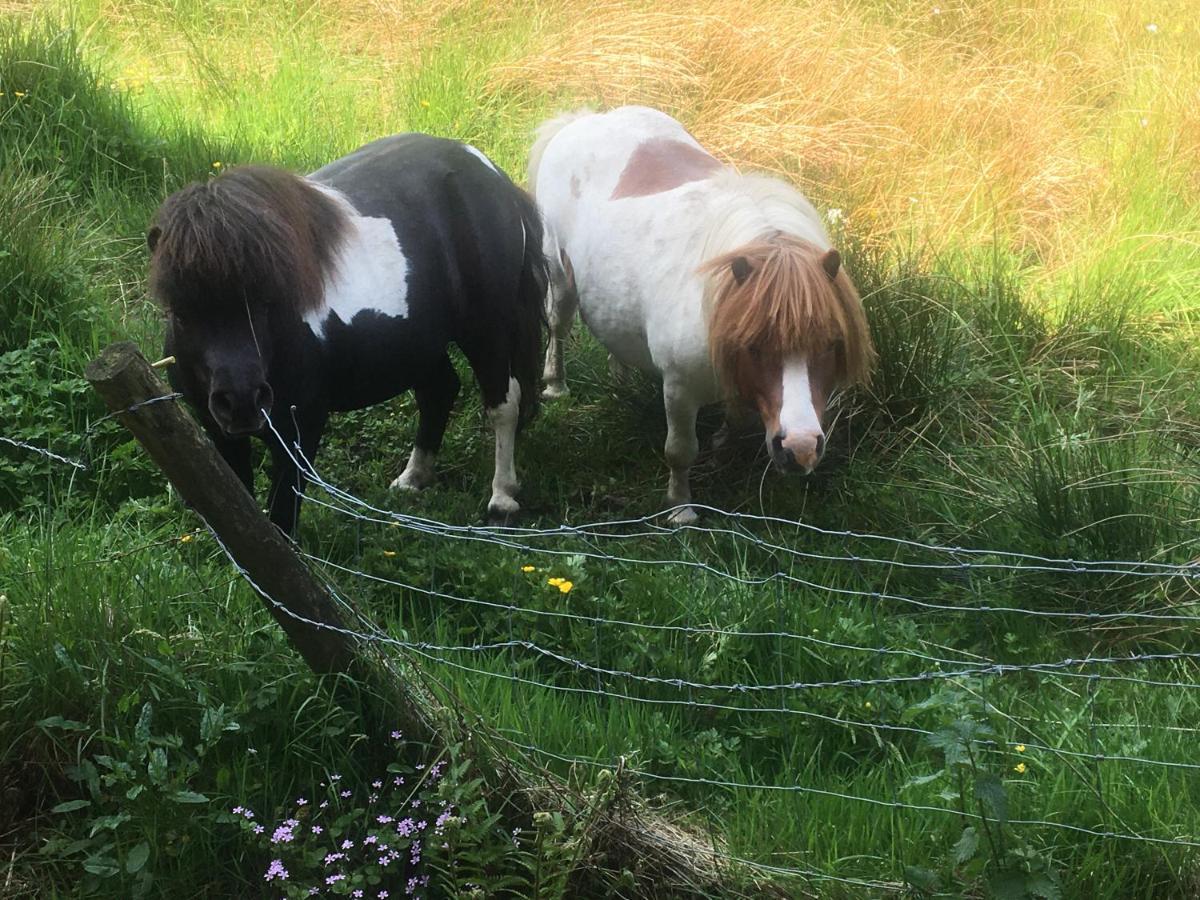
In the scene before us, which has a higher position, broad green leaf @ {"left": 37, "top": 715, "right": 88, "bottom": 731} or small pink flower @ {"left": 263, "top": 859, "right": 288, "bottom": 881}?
broad green leaf @ {"left": 37, "top": 715, "right": 88, "bottom": 731}

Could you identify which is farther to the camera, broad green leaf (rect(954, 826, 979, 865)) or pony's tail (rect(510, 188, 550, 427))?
pony's tail (rect(510, 188, 550, 427))

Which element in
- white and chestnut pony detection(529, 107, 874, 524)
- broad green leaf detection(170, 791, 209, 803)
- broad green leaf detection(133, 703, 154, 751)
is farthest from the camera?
white and chestnut pony detection(529, 107, 874, 524)

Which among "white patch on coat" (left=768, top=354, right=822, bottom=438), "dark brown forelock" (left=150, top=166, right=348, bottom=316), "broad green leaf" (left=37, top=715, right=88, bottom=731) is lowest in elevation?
"white patch on coat" (left=768, top=354, right=822, bottom=438)

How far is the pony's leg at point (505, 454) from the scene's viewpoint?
4.92 m

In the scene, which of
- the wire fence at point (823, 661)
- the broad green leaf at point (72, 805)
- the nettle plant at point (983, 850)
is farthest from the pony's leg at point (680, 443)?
the broad green leaf at point (72, 805)

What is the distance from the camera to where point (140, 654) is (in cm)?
307

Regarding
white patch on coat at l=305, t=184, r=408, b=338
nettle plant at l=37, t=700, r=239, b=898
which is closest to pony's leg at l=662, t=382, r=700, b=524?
white patch on coat at l=305, t=184, r=408, b=338

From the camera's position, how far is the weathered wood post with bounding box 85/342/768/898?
249cm

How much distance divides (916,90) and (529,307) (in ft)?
14.3

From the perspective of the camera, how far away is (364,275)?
13.6 ft

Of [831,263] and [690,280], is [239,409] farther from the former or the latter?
[831,263]

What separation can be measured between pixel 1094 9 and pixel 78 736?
9157mm

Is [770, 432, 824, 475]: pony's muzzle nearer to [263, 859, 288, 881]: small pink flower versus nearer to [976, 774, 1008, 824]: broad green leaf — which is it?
[976, 774, 1008, 824]: broad green leaf

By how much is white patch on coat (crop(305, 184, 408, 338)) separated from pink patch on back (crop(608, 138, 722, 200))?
1.44m
